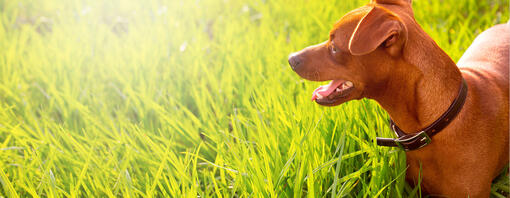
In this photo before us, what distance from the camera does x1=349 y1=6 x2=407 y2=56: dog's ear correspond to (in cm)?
138

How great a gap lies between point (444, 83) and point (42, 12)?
12.5ft

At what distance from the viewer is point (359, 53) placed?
1.40 metres

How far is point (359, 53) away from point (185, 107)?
1.28 m

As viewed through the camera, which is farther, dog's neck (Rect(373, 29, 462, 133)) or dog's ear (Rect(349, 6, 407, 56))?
dog's neck (Rect(373, 29, 462, 133))

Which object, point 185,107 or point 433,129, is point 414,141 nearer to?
point 433,129

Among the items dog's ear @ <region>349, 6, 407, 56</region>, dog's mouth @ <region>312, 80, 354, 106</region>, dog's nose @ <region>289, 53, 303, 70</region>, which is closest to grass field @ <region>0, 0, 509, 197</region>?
dog's mouth @ <region>312, 80, 354, 106</region>

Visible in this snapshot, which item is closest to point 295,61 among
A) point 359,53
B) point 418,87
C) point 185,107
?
point 359,53

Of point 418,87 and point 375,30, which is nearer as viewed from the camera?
point 375,30

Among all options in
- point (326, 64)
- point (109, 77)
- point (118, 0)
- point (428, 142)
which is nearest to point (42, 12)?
point (118, 0)

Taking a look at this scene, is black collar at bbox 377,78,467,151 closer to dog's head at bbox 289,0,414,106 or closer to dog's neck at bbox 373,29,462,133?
dog's neck at bbox 373,29,462,133

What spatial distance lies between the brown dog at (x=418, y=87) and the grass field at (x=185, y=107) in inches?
5.9

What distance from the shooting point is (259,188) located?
1.55m

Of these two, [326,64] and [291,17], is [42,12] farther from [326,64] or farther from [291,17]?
[326,64]

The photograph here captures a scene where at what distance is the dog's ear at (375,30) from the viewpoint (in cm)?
138
